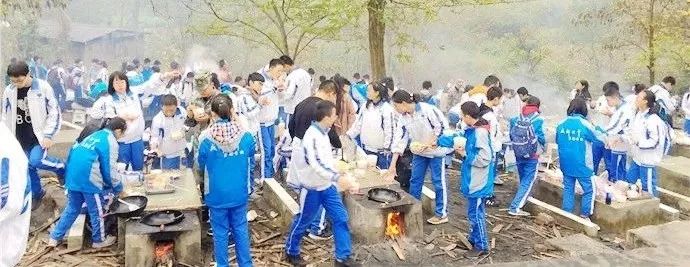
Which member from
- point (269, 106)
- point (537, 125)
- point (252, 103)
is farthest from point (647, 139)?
point (252, 103)

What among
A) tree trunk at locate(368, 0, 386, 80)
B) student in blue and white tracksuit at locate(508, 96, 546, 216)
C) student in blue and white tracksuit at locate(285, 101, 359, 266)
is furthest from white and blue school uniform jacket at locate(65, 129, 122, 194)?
tree trunk at locate(368, 0, 386, 80)

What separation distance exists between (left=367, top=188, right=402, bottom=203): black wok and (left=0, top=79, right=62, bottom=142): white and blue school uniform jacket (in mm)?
4397

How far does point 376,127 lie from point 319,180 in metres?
3.11

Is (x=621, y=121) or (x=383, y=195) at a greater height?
(x=621, y=121)

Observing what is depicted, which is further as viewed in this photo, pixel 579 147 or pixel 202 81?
pixel 579 147

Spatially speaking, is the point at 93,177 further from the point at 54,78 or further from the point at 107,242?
the point at 54,78

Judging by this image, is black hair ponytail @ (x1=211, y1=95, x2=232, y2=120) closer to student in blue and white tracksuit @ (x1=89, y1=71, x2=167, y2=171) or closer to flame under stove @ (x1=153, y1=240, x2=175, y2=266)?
flame under stove @ (x1=153, y1=240, x2=175, y2=266)

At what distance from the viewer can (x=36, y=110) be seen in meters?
7.54


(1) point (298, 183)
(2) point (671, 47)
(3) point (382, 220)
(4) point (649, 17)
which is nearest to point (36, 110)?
(1) point (298, 183)

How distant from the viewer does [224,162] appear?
18.8 ft

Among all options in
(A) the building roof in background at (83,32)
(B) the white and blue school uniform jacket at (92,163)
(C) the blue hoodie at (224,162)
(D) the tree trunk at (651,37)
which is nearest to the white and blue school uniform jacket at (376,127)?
(C) the blue hoodie at (224,162)

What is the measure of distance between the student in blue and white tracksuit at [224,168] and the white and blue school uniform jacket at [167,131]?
308cm

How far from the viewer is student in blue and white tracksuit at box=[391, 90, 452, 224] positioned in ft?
26.6

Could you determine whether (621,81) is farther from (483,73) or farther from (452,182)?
(452,182)
